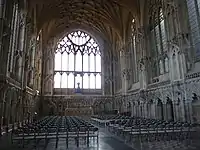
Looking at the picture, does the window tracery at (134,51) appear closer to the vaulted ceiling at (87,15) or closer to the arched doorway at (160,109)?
the vaulted ceiling at (87,15)

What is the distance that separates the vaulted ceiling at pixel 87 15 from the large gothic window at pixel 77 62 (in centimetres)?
291

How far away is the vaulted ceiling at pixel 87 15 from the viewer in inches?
1058

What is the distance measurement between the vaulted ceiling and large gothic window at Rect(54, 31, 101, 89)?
2.91m

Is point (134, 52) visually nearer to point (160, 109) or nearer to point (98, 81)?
point (160, 109)

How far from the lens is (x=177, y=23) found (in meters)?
15.7

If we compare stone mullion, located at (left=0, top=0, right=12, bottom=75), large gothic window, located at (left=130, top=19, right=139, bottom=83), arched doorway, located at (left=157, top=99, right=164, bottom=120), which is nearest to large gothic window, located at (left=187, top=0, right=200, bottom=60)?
arched doorway, located at (left=157, top=99, right=164, bottom=120)

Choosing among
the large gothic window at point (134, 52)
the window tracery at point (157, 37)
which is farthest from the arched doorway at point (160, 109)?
the large gothic window at point (134, 52)

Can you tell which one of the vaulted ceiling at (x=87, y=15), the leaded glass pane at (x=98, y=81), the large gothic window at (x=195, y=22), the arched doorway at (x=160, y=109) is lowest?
the arched doorway at (x=160, y=109)

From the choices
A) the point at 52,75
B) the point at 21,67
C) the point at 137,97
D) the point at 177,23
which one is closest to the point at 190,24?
the point at 177,23

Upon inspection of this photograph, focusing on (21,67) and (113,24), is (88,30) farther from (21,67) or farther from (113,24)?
(21,67)

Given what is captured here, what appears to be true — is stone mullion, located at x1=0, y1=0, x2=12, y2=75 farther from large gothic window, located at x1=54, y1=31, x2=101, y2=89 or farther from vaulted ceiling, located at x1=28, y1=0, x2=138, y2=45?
A: large gothic window, located at x1=54, y1=31, x2=101, y2=89

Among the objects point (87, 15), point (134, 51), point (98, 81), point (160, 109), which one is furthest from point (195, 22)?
point (98, 81)

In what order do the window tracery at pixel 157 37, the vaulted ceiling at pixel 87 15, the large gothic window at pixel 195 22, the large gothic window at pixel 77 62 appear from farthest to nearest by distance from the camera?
the large gothic window at pixel 77 62
the vaulted ceiling at pixel 87 15
the window tracery at pixel 157 37
the large gothic window at pixel 195 22

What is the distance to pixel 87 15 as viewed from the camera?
36.5 meters
